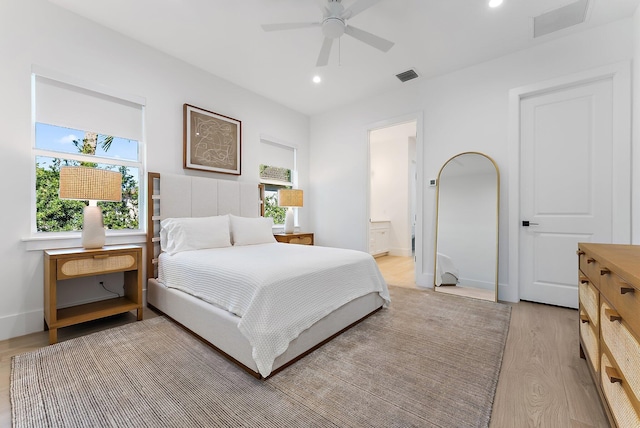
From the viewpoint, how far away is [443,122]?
370 cm

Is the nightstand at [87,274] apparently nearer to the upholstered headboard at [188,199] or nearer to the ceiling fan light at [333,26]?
the upholstered headboard at [188,199]

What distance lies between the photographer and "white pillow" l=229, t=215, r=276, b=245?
3266mm

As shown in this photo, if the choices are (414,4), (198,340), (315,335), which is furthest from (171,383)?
(414,4)

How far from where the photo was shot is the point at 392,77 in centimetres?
378

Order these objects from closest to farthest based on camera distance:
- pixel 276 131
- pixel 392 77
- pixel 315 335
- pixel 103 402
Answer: pixel 103 402 < pixel 315 335 < pixel 392 77 < pixel 276 131

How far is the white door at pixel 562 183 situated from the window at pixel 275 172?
3452mm

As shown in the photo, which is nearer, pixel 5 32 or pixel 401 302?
pixel 5 32

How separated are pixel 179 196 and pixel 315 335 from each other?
2.34 metres

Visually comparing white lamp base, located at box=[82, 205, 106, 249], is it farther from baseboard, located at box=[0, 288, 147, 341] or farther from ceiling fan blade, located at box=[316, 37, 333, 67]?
ceiling fan blade, located at box=[316, 37, 333, 67]

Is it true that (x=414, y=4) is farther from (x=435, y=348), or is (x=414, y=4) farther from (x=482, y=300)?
(x=482, y=300)

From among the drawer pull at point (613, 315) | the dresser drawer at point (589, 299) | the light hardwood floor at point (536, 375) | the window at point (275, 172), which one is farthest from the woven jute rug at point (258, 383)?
the window at point (275, 172)

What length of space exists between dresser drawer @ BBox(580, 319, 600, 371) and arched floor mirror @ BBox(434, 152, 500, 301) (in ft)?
4.89

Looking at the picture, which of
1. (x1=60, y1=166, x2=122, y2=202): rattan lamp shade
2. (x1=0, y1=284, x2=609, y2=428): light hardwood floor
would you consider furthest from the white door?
(x1=60, y1=166, x2=122, y2=202): rattan lamp shade

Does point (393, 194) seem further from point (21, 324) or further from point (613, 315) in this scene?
point (21, 324)
